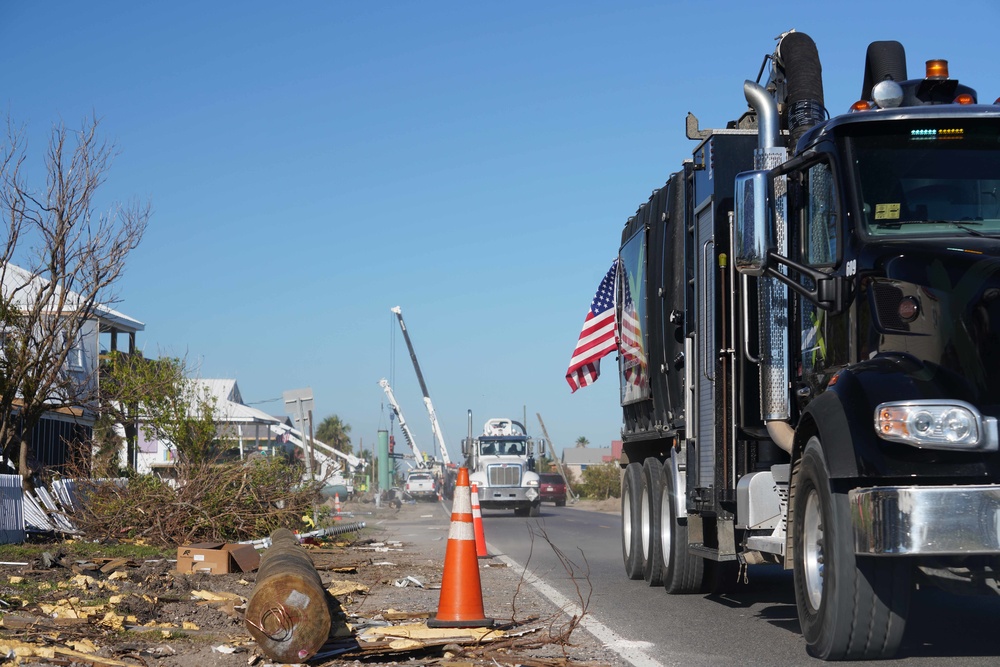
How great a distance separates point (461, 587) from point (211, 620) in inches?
73.8

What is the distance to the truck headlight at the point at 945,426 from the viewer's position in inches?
206

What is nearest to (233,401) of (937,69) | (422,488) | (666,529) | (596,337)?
(422,488)

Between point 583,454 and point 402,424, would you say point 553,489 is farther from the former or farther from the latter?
point 583,454

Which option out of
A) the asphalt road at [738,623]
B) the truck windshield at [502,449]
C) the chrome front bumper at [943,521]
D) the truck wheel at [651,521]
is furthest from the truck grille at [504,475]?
the chrome front bumper at [943,521]

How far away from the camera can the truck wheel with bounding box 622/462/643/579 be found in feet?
38.1

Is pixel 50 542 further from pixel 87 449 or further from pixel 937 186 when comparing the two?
pixel 937 186

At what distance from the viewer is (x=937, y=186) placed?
6.49 metres

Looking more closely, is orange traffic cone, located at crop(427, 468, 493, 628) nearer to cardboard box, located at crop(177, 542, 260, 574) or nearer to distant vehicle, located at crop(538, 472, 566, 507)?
cardboard box, located at crop(177, 542, 260, 574)

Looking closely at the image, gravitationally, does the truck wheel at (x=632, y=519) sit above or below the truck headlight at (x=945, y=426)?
below

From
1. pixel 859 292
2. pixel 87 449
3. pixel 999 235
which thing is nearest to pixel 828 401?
pixel 859 292

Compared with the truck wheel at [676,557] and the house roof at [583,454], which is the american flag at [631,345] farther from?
the house roof at [583,454]

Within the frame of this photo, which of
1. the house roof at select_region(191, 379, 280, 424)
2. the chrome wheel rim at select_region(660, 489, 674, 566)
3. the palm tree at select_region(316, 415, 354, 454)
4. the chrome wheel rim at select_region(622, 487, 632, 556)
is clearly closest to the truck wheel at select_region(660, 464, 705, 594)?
the chrome wheel rim at select_region(660, 489, 674, 566)

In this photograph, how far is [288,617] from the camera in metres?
5.93

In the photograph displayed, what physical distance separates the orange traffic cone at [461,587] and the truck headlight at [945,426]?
3037 mm
